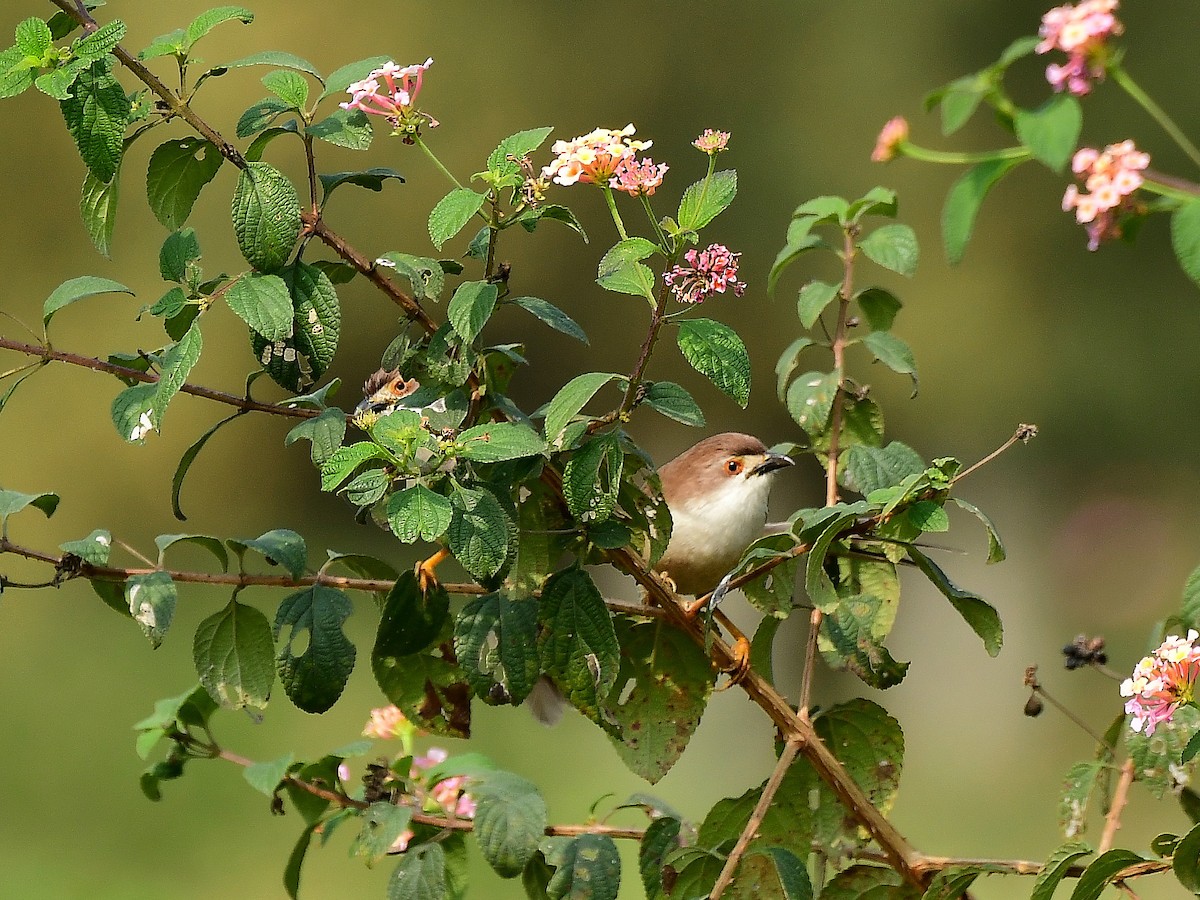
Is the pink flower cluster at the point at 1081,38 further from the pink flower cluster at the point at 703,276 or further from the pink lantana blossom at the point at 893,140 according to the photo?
the pink flower cluster at the point at 703,276

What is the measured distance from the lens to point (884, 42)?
5.89m

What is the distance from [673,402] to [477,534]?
0.27 m

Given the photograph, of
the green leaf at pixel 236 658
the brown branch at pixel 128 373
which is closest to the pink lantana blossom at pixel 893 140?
the brown branch at pixel 128 373

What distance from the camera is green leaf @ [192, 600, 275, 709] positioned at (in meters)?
1.55

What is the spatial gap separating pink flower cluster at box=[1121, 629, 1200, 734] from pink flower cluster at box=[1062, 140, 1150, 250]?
388 millimetres

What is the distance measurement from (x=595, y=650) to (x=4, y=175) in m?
6.33

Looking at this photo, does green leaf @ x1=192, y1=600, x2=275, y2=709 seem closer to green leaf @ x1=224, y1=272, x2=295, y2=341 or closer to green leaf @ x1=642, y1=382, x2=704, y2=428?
green leaf @ x1=224, y1=272, x2=295, y2=341

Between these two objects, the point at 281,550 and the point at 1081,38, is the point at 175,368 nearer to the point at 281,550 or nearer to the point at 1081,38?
the point at 281,550

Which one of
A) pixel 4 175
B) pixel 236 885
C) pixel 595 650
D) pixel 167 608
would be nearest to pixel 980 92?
pixel 595 650

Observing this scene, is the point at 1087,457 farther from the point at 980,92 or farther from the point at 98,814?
the point at 980,92

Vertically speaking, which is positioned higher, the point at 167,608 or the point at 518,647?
the point at 167,608

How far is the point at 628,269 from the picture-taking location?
1.31 metres

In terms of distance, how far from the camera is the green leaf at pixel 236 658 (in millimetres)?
1552

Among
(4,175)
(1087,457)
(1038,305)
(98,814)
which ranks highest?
(4,175)
